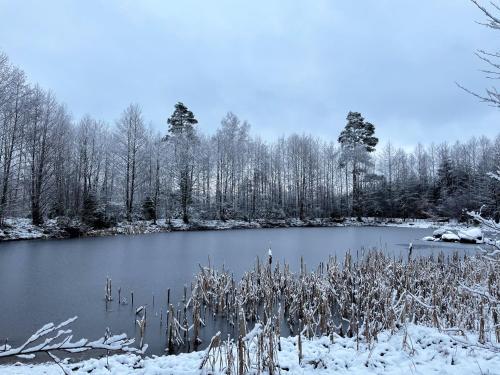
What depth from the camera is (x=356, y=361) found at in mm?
4648

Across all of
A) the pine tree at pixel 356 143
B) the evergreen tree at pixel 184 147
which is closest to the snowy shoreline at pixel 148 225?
the evergreen tree at pixel 184 147

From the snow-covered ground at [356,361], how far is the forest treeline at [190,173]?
1666 cm

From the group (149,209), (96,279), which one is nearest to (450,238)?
(96,279)

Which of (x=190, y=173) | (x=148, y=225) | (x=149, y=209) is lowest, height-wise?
(x=148, y=225)

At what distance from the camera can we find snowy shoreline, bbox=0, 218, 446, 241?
2192 centimetres

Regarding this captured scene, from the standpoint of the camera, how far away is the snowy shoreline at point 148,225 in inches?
863

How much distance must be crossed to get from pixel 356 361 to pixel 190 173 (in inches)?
1362

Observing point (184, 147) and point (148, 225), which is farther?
point (184, 147)

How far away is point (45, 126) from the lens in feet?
90.4

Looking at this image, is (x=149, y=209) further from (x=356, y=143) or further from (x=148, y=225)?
(x=356, y=143)

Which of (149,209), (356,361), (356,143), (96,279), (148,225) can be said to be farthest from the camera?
(356,143)

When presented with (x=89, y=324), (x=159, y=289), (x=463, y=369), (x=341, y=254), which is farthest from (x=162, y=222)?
(x=463, y=369)

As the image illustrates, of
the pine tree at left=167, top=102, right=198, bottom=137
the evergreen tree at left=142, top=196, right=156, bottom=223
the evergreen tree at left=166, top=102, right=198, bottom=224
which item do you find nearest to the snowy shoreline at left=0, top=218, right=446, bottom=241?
the evergreen tree at left=142, top=196, right=156, bottom=223

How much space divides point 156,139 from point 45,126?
575 inches
